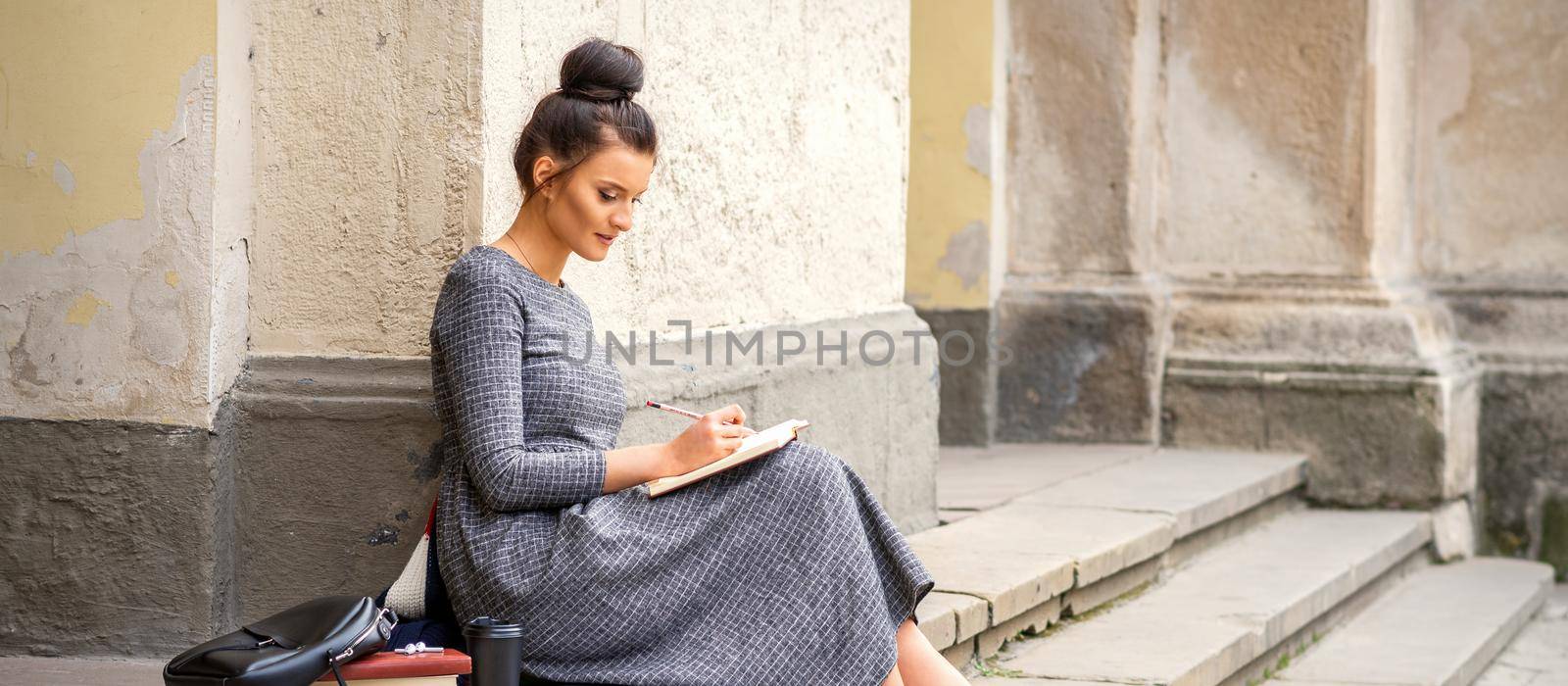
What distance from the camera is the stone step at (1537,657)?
191 inches

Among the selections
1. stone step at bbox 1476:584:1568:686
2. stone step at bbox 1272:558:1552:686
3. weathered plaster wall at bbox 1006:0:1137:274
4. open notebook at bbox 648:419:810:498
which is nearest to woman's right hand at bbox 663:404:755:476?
open notebook at bbox 648:419:810:498

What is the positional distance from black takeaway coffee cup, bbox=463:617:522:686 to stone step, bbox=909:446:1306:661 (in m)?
1.37

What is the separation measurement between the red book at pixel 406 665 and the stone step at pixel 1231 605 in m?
1.61

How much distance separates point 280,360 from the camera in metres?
3.12

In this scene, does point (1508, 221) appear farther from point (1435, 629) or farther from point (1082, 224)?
point (1435, 629)

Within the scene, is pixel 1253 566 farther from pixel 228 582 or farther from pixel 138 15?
pixel 138 15

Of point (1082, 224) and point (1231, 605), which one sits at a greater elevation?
point (1082, 224)

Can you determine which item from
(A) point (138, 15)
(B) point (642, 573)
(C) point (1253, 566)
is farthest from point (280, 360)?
(C) point (1253, 566)

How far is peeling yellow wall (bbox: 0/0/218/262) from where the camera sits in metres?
3.01

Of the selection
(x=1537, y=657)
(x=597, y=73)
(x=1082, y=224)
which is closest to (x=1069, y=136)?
(x=1082, y=224)

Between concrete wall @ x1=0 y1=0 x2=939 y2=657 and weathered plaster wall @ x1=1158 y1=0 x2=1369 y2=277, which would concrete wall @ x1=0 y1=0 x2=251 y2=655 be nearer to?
concrete wall @ x1=0 y1=0 x2=939 y2=657

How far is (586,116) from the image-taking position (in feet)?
8.97

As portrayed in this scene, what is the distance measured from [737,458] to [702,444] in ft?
0.22

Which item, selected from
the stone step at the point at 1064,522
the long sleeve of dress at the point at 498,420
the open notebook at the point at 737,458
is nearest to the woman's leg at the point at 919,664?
the open notebook at the point at 737,458
